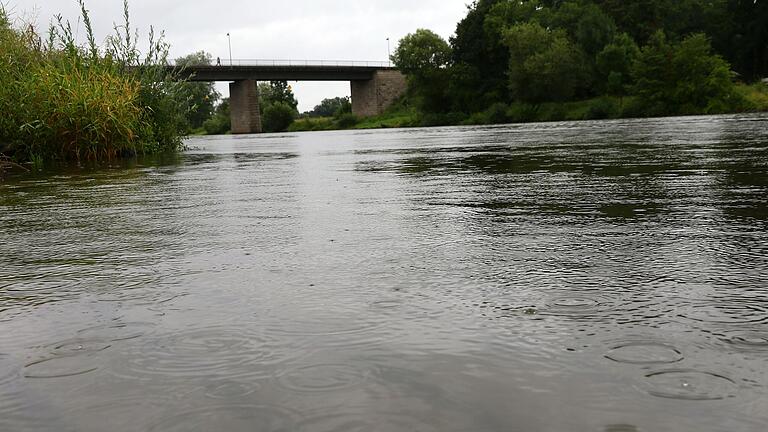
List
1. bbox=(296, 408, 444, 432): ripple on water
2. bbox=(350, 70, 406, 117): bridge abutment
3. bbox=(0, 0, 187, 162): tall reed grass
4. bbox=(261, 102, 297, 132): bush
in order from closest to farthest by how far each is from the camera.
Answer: bbox=(296, 408, 444, 432): ripple on water < bbox=(0, 0, 187, 162): tall reed grass < bbox=(350, 70, 406, 117): bridge abutment < bbox=(261, 102, 297, 132): bush

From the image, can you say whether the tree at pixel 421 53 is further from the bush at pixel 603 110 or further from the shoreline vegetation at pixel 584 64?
the bush at pixel 603 110

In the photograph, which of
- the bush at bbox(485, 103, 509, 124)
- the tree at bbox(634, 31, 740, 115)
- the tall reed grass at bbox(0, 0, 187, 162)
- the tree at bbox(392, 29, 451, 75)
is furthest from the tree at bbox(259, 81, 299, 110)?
the tall reed grass at bbox(0, 0, 187, 162)

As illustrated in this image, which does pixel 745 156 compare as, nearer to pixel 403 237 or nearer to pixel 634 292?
pixel 403 237

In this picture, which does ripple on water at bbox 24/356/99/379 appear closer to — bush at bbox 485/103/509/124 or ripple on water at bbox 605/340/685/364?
ripple on water at bbox 605/340/685/364

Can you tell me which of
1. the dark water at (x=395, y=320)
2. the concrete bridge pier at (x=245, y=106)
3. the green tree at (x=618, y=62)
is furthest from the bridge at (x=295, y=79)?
the dark water at (x=395, y=320)

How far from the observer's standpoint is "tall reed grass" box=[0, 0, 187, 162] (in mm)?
12062

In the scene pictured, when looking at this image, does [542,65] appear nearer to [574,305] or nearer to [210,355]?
[574,305]

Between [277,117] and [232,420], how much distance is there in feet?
295

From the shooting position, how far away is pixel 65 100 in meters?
12.1

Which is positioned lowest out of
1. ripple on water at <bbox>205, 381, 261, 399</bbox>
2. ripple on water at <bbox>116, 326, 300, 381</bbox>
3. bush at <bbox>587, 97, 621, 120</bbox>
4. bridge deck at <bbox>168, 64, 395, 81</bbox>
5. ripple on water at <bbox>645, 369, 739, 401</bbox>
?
ripple on water at <bbox>645, 369, 739, 401</bbox>

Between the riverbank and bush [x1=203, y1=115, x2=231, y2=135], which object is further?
bush [x1=203, y1=115, x2=231, y2=135]

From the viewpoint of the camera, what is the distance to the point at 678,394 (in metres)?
1.47

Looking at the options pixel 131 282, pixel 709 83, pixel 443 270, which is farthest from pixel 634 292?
pixel 709 83

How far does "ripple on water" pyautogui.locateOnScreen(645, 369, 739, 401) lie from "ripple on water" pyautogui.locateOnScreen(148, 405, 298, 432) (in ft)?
2.49
